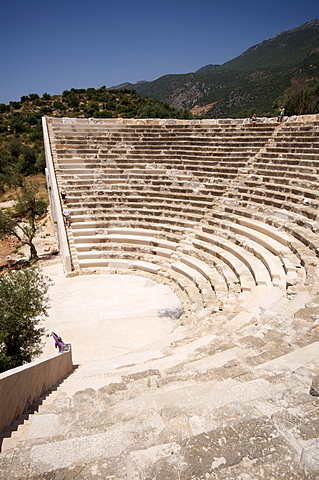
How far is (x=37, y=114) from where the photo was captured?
3566cm

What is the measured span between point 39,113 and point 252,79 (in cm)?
4968

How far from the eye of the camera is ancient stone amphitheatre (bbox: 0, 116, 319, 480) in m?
2.09

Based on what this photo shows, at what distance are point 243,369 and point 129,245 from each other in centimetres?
845

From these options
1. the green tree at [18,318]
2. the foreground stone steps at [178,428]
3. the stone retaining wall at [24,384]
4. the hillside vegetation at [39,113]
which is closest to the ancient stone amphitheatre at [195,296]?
the foreground stone steps at [178,428]

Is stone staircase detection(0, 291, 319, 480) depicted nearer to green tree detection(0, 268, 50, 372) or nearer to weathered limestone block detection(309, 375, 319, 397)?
weathered limestone block detection(309, 375, 319, 397)

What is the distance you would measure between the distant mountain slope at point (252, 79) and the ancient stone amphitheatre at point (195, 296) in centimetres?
2284

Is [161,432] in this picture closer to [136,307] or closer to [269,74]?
[136,307]

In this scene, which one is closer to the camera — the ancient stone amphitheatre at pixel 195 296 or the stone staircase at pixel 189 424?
the stone staircase at pixel 189 424

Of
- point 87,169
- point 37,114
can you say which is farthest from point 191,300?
point 37,114

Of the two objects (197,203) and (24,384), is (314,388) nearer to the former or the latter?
(24,384)

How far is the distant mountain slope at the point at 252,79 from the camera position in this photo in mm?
51941

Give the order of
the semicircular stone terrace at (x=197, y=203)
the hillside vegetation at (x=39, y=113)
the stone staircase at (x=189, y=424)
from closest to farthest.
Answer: the stone staircase at (x=189, y=424) → the semicircular stone terrace at (x=197, y=203) → the hillside vegetation at (x=39, y=113)

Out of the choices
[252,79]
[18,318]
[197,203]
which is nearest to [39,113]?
[197,203]

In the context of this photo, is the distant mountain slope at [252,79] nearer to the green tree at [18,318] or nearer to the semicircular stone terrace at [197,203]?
the semicircular stone terrace at [197,203]
